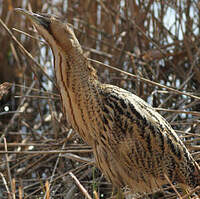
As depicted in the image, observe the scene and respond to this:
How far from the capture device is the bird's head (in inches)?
71.9

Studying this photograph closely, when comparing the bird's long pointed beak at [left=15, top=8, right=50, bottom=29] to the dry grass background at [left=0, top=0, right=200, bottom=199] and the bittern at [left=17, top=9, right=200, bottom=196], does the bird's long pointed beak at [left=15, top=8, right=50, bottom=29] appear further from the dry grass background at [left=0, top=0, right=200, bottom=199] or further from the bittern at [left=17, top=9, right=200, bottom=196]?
the dry grass background at [left=0, top=0, right=200, bottom=199]

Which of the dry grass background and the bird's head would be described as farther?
the dry grass background

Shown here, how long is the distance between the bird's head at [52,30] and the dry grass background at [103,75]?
0.73 m

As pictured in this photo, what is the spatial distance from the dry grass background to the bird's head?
73 centimetres

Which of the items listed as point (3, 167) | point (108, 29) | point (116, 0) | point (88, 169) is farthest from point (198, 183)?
point (108, 29)

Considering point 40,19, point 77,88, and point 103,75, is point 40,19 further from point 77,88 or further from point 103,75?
point 103,75

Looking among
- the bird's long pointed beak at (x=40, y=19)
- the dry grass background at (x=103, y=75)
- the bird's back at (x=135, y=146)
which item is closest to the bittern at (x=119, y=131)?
the bird's back at (x=135, y=146)

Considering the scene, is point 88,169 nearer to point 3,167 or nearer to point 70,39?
point 3,167

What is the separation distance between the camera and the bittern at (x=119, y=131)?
2.02 metres

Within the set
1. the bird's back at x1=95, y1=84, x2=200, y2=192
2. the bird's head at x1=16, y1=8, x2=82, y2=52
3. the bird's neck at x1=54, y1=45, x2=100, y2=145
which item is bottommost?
the bird's back at x1=95, y1=84, x2=200, y2=192

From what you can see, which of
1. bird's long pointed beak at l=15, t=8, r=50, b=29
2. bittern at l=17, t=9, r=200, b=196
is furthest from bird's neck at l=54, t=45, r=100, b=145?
bird's long pointed beak at l=15, t=8, r=50, b=29

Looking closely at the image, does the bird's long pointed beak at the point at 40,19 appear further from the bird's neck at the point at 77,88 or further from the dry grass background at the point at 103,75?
the dry grass background at the point at 103,75

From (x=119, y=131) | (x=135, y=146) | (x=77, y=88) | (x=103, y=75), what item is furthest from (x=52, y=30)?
(x=103, y=75)

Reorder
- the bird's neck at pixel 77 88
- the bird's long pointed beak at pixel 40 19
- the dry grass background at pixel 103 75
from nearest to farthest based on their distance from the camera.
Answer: the bird's long pointed beak at pixel 40 19
the bird's neck at pixel 77 88
the dry grass background at pixel 103 75
